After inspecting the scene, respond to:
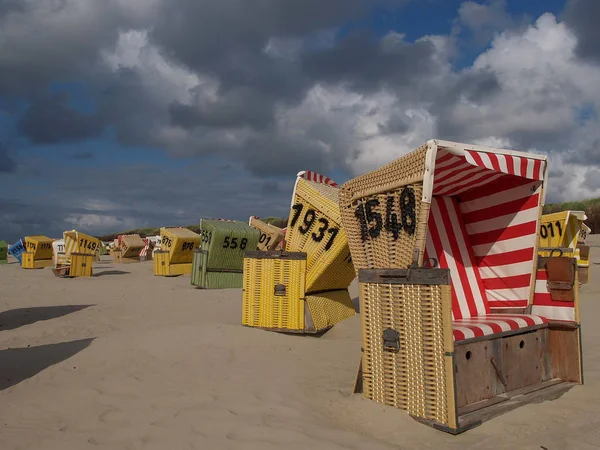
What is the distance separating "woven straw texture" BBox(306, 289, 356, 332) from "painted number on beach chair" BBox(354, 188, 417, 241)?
114 inches

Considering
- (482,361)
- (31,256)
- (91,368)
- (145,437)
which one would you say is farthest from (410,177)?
(31,256)

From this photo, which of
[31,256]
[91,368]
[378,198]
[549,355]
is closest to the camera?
[378,198]

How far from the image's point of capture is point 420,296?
3.95 m

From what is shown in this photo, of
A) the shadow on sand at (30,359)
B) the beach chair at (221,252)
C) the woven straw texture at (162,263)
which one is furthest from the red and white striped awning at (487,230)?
the woven straw texture at (162,263)

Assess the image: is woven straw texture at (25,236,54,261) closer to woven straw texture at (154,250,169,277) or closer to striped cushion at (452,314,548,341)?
woven straw texture at (154,250,169,277)

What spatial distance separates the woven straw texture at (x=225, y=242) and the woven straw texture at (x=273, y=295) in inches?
266

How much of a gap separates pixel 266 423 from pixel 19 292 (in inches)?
514

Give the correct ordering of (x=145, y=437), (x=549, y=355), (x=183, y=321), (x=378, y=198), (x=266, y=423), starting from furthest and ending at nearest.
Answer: (x=183, y=321), (x=549, y=355), (x=378, y=198), (x=266, y=423), (x=145, y=437)

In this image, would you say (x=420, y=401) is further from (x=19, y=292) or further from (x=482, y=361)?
(x=19, y=292)

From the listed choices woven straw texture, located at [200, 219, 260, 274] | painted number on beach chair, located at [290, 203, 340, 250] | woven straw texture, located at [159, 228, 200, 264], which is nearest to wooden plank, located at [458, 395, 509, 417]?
painted number on beach chair, located at [290, 203, 340, 250]

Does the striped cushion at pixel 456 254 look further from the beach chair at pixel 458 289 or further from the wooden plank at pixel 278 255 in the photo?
the wooden plank at pixel 278 255

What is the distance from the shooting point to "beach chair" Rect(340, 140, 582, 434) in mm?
3904

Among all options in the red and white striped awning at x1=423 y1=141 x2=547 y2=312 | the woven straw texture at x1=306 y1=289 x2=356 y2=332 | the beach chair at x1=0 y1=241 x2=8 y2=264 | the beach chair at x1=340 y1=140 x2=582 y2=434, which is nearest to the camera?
the beach chair at x1=340 y1=140 x2=582 y2=434

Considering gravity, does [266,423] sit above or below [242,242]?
below
